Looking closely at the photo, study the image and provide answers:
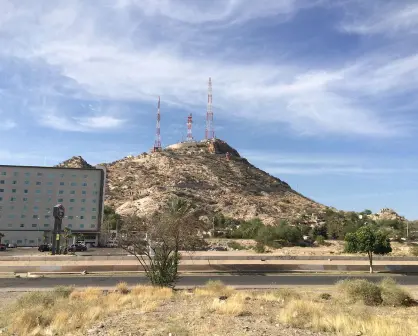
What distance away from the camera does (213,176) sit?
576ft

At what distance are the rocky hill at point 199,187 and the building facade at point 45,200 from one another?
2597 cm

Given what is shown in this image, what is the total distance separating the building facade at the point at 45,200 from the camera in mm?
99125

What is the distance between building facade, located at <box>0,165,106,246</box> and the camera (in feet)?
325

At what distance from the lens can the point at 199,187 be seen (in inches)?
6407

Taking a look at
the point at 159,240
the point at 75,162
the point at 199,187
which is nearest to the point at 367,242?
the point at 159,240

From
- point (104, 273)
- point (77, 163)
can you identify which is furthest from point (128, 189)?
point (104, 273)

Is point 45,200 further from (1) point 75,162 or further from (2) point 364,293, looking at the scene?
(2) point 364,293

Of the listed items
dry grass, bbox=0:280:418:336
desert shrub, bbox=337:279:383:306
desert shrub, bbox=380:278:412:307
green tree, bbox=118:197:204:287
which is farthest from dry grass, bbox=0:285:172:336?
desert shrub, bbox=380:278:412:307

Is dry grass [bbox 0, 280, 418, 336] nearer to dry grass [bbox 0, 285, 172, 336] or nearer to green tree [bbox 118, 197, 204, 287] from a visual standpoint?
dry grass [bbox 0, 285, 172, 336]

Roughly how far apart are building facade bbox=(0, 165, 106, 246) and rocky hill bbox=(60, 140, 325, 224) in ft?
85.2

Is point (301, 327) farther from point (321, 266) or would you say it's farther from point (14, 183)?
point (14, 183)

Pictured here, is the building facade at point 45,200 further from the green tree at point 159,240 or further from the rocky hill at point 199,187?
the green tree at point 159,240

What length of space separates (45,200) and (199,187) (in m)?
70.6

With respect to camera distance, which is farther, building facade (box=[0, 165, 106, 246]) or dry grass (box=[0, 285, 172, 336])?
building facade (box=[0, 165, 106, 246])
